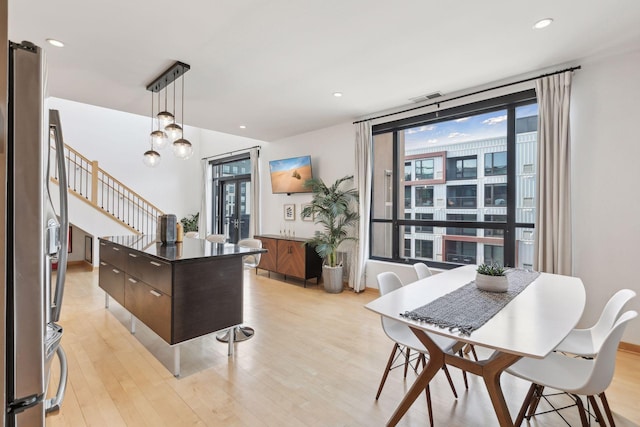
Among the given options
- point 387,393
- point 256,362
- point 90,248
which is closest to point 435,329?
point 387,393

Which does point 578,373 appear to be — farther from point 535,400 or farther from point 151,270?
point 151,270

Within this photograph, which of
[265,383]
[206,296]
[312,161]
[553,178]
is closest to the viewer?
[265,383]

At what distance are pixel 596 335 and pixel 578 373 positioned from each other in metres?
0.58

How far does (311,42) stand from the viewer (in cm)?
265

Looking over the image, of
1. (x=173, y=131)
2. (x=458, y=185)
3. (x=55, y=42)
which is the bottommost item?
(x=458, y=185)

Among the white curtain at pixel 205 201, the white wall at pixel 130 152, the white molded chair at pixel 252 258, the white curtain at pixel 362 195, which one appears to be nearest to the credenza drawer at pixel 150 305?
the white molded chair at pixel 252 258

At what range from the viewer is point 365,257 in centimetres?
482

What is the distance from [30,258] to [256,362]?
2.11 m

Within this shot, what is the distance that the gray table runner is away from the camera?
1.46 metres

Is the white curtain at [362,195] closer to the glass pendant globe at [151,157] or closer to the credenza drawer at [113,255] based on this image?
the glass pendant globe at [151,157]

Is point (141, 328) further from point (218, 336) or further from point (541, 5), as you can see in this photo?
point (541, 5)

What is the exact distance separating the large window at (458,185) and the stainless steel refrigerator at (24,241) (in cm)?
403

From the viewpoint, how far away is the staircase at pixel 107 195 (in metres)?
6.50

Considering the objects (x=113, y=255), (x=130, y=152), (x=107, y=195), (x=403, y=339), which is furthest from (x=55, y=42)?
(x=130, y=152)
